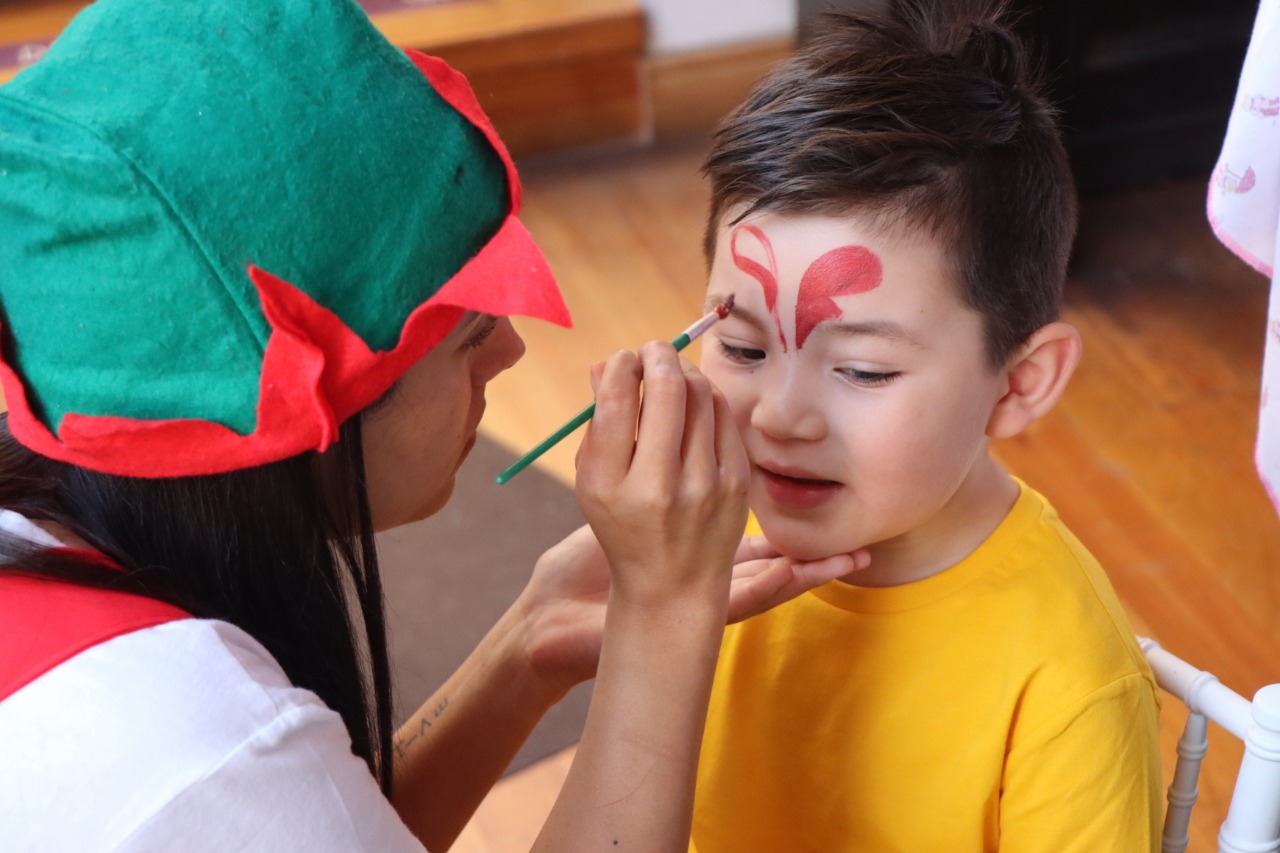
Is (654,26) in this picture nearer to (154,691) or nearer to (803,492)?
(803,492)

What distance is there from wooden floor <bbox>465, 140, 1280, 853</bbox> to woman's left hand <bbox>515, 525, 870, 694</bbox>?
2.36 ft

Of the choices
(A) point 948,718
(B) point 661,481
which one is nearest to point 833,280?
(B) point 661,481

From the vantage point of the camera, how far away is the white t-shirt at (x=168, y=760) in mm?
712

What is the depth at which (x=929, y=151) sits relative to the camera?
0.96 metres

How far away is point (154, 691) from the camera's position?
0.74 m

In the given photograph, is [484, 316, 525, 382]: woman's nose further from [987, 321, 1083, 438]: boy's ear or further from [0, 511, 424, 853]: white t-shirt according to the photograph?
[987, 321, 1083, 438]: boy's ear

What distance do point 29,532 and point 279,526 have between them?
0.16 meters

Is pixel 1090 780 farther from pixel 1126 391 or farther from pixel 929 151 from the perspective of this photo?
pixel 1126 391

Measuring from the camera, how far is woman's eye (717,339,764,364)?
1.02 metres

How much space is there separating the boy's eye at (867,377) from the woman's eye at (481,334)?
0.84ft

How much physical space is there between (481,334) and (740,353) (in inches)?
8.6

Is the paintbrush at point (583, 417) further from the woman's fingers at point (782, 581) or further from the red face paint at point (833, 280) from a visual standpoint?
the woman's fingers at point (782, 581)

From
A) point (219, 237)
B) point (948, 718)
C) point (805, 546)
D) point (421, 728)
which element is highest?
point (219, 237)

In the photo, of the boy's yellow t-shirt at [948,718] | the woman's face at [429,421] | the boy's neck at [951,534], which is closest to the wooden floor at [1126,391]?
the boy's yellow t-shirt at [948,718]
